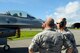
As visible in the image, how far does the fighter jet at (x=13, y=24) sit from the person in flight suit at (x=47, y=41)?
10.8m

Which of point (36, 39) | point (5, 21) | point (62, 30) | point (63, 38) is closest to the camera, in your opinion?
point (36, 39)

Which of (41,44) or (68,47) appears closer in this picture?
(41,44)

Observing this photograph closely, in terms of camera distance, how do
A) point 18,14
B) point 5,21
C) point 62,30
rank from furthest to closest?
point 18,14
point 5,21
point 62,30

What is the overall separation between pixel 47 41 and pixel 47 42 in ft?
0.07

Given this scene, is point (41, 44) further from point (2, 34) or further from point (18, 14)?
point (18, 14)

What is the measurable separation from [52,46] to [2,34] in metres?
10.8

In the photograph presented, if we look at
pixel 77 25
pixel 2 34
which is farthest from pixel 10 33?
pixel 77 25

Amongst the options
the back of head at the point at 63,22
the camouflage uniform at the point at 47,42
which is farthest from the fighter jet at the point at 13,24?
the camouflage uniform at the point at 47,42

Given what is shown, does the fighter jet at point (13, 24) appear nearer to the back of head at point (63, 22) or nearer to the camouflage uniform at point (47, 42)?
the back of head at point (63, 22)

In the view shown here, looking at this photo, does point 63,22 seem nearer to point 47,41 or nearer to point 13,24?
point 47,41

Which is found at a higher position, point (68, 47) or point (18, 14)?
point (18, 14)

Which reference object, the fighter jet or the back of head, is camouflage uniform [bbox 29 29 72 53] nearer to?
the back of head

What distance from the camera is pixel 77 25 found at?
93.1 meters

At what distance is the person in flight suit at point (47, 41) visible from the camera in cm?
579
